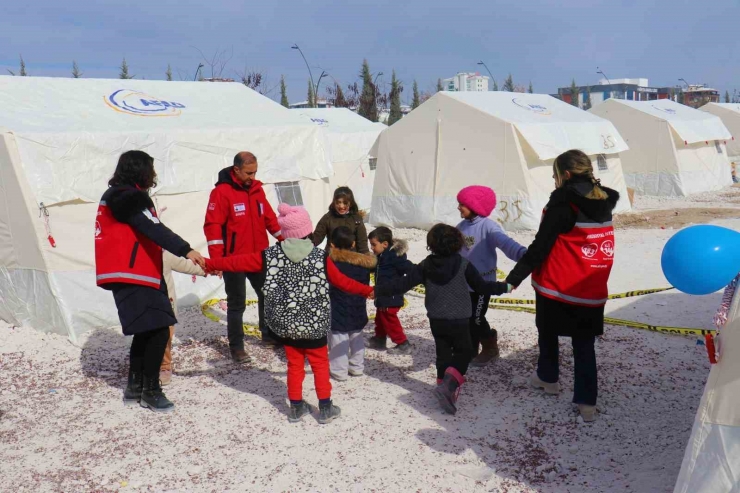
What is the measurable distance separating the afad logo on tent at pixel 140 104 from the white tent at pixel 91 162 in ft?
0.04

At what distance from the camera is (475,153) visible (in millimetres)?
12766

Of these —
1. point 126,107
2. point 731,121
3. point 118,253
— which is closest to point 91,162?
point 126,107

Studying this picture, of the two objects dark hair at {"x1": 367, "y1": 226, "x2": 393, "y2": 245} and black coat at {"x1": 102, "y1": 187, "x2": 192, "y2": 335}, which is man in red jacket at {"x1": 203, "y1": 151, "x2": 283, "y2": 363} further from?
black coat at {"x1": 102, "y1": 187, "x2": 192, "y2": 335}

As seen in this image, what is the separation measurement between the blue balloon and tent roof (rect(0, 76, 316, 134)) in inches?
232

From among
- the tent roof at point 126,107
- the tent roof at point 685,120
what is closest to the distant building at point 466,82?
the tent roof at point 685,120

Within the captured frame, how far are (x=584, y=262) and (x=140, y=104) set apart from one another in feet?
19.5

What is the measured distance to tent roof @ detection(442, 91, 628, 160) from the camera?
41.3 ft

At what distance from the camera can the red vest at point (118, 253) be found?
4.30 metres

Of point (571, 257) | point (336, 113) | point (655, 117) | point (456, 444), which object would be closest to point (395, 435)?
point (456, 444)

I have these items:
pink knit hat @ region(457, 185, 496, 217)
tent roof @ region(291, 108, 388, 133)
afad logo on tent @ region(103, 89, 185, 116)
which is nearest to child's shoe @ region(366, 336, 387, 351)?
pink knit hat @ region(457, 185, 496, 217)

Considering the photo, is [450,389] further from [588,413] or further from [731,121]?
[731,121]

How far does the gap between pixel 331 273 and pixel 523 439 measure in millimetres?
1622

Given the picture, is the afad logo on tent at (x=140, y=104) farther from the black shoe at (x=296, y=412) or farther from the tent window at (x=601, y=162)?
the tent window at (x=601, y=162)

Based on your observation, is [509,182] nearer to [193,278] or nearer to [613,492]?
[193,278]
